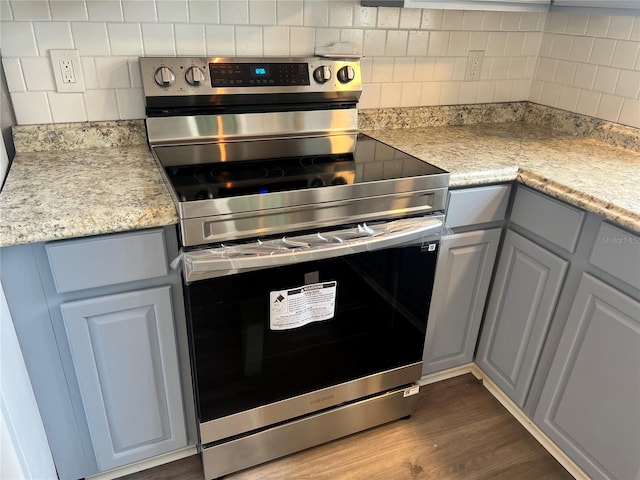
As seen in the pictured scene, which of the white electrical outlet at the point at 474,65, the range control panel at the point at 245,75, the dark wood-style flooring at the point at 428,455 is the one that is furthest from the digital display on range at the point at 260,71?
the dark wood-style flooring at the point at 428,455

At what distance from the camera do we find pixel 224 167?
1409mm

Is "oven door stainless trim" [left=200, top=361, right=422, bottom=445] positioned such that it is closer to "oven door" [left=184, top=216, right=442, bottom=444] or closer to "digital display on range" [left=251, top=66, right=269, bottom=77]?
"oven door" [left=184, top=216, right=442, bottom=444]

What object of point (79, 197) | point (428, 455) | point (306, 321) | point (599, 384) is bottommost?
point (428, 455)

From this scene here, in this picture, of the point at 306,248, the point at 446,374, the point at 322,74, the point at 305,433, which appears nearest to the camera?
the point at 306,248

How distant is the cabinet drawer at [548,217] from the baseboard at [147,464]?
50.9 inches

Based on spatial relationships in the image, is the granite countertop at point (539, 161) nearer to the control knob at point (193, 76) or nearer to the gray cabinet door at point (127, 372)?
the control knob at point (193, 76)

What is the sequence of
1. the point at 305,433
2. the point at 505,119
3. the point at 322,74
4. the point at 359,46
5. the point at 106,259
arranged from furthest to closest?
the point at 505,119, the point at 359,46, the point at 322,74, the point at 305,433, the point at 106,259

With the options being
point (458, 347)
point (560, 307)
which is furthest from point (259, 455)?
point (560, 307)

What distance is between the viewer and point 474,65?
6.56 ft

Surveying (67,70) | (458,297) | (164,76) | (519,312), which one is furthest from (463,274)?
(67,70)

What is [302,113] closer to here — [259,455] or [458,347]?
[458,347]

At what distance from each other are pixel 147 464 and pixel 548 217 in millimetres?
1470

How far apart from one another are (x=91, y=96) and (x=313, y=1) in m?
0.81

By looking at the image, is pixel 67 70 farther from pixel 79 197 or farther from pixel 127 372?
pixel 127 372
